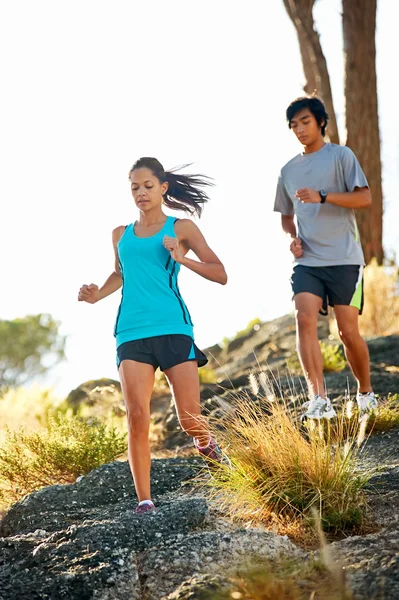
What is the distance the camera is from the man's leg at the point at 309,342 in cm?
596

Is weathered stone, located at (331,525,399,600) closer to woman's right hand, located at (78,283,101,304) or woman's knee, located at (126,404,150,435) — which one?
woman's knee, located at (126,404,150,435)

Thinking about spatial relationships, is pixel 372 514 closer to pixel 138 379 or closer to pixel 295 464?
pixel 295 464

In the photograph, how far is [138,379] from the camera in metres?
4.58

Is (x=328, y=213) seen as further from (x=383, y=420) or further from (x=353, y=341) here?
(x=383, y=420)

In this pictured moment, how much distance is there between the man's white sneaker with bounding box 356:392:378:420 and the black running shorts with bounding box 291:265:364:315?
709mm

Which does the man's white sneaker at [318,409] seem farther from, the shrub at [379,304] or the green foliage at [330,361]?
the shrub at [379,304]

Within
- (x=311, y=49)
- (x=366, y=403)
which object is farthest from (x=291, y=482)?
(x=311, y=49)

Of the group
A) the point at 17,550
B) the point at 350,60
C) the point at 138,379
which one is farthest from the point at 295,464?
the point at 350,60

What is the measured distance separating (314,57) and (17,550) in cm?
984

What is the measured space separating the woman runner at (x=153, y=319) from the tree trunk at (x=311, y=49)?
25.8 feet

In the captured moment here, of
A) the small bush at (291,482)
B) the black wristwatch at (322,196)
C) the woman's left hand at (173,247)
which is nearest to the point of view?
the small bush at (291,482)

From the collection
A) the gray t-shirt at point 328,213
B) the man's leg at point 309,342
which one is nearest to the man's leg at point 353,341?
the man's leg at point 309,342

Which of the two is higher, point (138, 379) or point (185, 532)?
point (138, 379)

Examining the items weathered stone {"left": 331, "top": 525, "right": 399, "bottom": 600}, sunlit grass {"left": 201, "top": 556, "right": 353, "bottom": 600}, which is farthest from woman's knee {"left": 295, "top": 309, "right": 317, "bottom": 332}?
sunlit grass {"left": 201, "top": 556, "right": 353, "bottom": 600}
